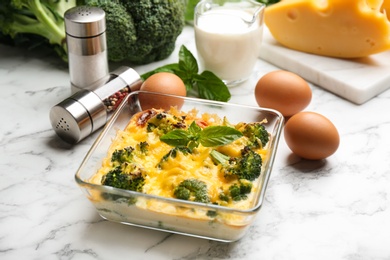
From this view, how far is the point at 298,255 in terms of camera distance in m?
1.59

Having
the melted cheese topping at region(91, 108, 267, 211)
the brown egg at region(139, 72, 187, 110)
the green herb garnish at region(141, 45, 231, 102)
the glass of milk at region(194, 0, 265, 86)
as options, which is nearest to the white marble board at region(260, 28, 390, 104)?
the glass of milk at region(194, 0, 265, 86)

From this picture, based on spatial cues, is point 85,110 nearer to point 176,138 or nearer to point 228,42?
point 176,138

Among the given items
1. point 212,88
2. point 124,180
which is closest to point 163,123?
point 124,180

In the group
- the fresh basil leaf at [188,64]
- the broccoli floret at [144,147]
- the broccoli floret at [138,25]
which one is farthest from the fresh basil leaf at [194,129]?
the broccoli floret at [138,25]

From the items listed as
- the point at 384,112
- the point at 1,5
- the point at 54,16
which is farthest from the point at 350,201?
the point at 1,5

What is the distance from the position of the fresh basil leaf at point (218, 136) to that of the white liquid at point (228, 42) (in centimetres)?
65

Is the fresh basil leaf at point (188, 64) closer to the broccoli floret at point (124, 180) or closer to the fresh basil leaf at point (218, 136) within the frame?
the fresh basil leaf at point (218, 136)

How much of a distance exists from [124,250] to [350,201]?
0.71 metres

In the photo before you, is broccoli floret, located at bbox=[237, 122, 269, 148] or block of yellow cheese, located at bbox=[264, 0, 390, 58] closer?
broccoli floret, located at bbox=[237, 122, 269, 148]

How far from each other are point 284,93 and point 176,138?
54cm

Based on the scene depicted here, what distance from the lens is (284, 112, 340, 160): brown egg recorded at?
1874 mm

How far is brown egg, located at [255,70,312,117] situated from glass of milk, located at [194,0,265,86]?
24cm

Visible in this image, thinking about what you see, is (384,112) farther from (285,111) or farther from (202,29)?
(202,29)

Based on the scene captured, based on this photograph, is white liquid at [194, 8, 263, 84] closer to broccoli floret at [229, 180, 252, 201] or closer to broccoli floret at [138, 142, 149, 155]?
broccoli floret at [138, 142, 149, 155]
